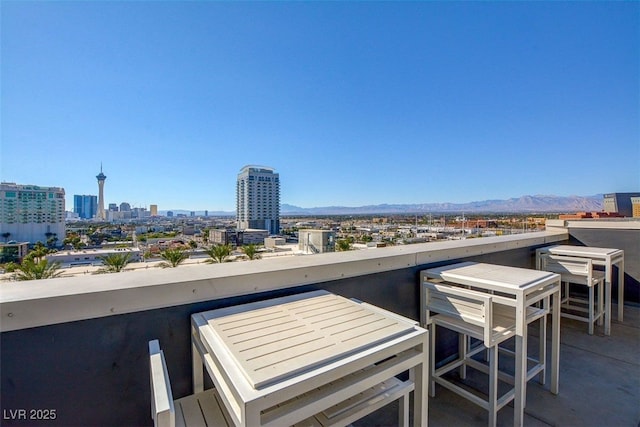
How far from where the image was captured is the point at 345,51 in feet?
29.7

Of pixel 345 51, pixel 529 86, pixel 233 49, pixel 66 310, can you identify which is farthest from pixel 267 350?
pixel 529 86

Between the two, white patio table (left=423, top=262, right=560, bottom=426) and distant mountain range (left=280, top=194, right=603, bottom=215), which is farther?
distant mountain range (left=280, top=194, right=603, bottom=215)

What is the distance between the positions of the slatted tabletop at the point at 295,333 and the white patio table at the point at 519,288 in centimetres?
102

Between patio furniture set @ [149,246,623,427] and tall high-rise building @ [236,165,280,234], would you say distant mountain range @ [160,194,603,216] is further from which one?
patio furniture set @ [149,246,623,427]

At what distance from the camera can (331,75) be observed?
10953mm

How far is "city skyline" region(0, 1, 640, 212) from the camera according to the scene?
4625mm

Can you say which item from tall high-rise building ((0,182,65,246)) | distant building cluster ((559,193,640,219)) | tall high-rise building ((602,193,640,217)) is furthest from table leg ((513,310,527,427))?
tall high-rise building ((0,182,65,246))

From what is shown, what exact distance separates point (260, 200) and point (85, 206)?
8248 cm

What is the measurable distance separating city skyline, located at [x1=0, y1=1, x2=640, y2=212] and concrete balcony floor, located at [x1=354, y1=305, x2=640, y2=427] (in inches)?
147

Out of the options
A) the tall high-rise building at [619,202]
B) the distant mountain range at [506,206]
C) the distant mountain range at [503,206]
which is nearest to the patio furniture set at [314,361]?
the tall high-rise building at [619,202]

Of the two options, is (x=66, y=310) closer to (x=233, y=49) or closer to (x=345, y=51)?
(x=233, y=49)

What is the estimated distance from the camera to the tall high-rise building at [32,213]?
33500 mm

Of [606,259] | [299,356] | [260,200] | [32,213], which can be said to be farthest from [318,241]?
[32,213]

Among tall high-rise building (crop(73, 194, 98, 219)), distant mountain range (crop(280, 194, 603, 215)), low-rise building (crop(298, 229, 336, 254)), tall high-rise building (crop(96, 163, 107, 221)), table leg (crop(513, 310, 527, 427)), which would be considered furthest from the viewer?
tall high-rise building (crop(73, 194, 98, 219))
